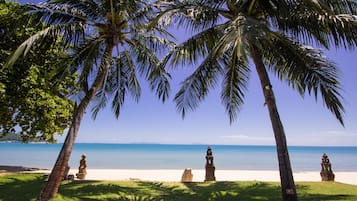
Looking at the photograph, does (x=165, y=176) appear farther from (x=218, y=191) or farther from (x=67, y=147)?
(x=67, y=147)

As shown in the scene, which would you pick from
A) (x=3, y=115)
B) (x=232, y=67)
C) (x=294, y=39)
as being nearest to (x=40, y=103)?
(x=3, y=115)

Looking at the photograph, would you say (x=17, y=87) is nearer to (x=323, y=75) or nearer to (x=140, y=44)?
(x=140, y=44)

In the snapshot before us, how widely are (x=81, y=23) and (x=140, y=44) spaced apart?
86.0 inches

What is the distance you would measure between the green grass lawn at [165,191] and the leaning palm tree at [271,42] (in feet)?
8.97

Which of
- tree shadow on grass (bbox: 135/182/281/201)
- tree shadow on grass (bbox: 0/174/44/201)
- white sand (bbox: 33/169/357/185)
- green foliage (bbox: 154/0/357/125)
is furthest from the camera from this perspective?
white sand (bbox: 33/169/357/185)

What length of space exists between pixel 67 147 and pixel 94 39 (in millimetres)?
3766

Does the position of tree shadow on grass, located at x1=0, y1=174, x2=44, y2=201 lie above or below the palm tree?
below

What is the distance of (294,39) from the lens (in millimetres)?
7566

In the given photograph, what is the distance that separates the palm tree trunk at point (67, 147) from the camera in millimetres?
7496

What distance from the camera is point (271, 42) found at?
7.19m

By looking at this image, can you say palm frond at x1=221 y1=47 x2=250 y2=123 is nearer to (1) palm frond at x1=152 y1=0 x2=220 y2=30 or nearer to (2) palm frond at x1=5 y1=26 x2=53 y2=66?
(1) palm frond at x1=152 y1=0 x2=220 y2=30

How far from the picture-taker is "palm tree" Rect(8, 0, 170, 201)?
26.0 ft

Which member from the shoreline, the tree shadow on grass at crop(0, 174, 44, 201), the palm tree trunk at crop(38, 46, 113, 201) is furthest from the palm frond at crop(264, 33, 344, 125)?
the shoreline

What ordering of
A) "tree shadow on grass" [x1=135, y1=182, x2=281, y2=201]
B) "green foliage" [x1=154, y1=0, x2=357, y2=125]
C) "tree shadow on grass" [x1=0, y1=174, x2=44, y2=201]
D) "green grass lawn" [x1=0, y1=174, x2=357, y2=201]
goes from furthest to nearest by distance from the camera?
1. "tree shadow on grass" [x1=135, y1=182, x2=281, y2=201]
2. "green grass lawn" [x1=0, y1=174, x2=357, y2=201]
3. "tree shadow on grass" [x1=0, y1=174, x2=44, y2=201]
4. "green foliage" [x1=154, y1=0, x2=357, y2=125]
